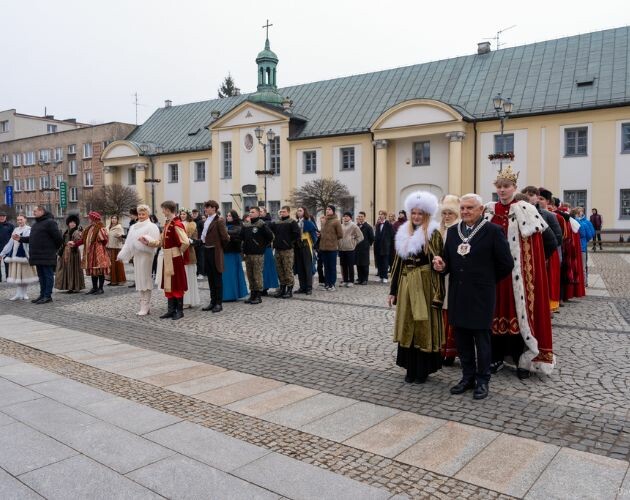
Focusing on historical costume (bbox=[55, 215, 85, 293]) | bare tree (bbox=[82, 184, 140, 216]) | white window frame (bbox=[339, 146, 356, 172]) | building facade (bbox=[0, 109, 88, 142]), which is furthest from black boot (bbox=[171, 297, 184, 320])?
building facade (bbox=[0, 109, 88, 142])

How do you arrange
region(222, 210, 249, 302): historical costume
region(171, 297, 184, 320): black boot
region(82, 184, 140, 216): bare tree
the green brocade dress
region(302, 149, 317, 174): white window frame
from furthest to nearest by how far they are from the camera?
region(82, 184, 140, 216): bare tree → region(302, 149, 317, 174): white window frame → region(222, 210, 249, 302): historical costume → region(171, 297, 184, 320): black boot → the green brocade dress

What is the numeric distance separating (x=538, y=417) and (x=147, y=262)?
733 centimetres

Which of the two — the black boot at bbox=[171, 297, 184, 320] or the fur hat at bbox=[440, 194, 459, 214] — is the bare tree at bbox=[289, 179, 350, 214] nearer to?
the black boot at bbox=[171, 297, 184, 320]

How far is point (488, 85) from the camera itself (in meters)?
32.7

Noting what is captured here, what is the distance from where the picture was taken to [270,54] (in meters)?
42.8

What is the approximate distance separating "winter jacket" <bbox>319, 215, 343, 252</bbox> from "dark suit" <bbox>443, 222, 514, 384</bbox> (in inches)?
319

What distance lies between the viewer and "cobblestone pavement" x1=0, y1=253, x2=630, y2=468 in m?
4.70

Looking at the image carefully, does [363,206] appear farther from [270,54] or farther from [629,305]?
[629,305]

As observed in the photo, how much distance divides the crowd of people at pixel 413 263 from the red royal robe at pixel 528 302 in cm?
1

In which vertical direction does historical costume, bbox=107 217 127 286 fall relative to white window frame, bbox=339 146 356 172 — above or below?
below

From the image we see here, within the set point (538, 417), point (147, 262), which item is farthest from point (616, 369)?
point (147, 262)

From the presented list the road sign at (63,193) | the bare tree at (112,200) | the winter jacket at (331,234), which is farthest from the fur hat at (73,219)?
the road sign at (63,193)

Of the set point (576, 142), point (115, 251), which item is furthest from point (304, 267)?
point (576, 142)

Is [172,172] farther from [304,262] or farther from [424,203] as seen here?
[424,203]
